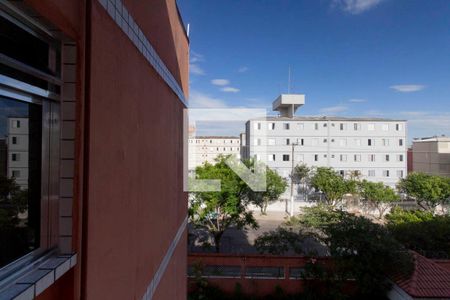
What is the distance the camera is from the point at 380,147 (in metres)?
28.8

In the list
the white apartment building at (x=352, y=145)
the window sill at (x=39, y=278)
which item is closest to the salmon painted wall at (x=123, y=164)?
the window sill at (x=39, y=278)

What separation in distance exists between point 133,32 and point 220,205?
11946mm

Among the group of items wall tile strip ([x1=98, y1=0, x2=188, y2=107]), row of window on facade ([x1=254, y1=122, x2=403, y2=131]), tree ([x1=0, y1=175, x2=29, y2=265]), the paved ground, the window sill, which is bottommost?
the paved ground

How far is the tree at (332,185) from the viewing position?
23047 mm

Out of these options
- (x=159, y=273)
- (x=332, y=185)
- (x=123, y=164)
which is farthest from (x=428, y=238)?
(x=123, y=164)

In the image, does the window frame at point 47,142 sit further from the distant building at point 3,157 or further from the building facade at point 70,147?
the distant building at point 3,157

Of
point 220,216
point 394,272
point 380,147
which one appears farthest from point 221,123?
point 380,147

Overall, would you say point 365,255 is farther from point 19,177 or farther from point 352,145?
point 352,145

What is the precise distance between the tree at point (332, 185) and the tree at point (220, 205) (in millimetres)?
11047

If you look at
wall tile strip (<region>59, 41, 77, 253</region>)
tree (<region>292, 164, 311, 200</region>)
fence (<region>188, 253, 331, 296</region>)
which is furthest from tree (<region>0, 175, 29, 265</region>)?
tree (<region>292, 164, 311, 200</region>)

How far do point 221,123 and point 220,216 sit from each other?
496cm

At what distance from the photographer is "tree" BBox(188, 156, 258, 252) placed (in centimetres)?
1344

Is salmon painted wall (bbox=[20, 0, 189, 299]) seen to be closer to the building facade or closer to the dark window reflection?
the building facade

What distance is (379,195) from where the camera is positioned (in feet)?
73.2
